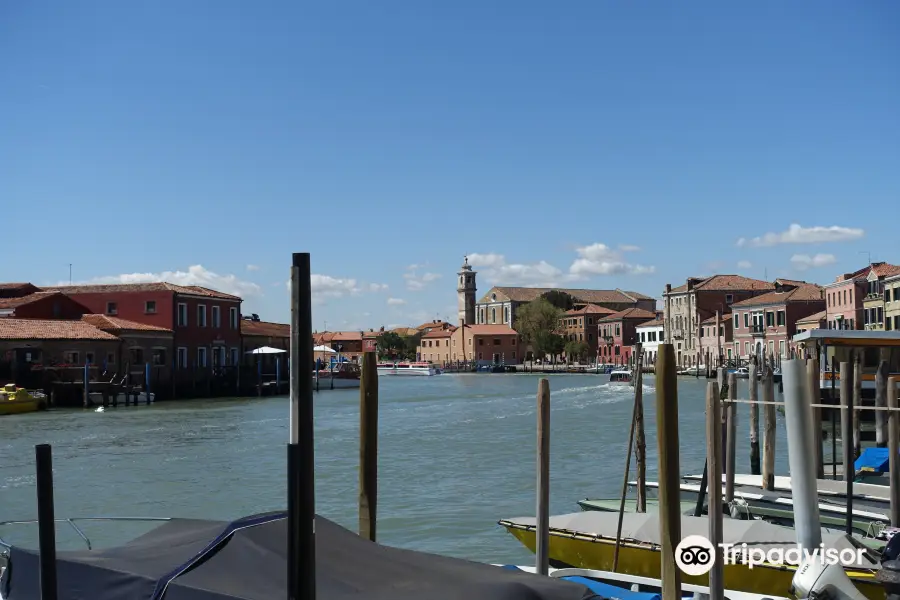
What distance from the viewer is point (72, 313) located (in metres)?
41.6

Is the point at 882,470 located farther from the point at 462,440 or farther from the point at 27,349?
the point at 27,349

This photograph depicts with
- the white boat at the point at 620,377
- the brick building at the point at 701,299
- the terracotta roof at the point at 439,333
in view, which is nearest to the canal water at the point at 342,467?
the white boat at the point at 620,377

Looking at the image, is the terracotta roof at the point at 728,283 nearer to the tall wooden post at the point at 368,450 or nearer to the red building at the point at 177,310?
the red building at the point at 177,310

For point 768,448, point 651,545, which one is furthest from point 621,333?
point 651,545

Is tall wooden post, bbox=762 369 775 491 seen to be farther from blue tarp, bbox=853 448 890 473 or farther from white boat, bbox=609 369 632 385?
white boat, bbox=609 369 632 385

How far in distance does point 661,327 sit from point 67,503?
75.2 m

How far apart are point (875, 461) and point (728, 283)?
6561cm

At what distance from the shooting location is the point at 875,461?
490 inches

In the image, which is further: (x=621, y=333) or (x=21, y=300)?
(x=621, y=333)

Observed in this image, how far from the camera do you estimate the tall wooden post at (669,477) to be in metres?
5.66

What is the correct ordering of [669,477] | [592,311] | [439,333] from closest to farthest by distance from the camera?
1. [669,477]
2. [592,311]
3. [439,333]

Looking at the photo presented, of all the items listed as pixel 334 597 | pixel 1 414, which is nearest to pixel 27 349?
pixel 1 414

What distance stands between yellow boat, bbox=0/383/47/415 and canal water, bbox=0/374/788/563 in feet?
2.29

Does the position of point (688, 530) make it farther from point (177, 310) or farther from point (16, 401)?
point (177, 310)
